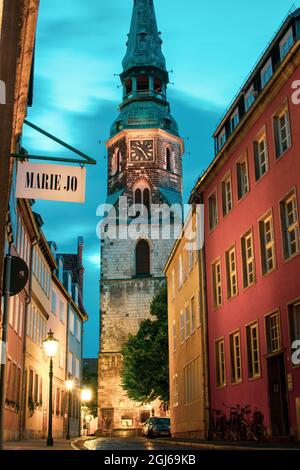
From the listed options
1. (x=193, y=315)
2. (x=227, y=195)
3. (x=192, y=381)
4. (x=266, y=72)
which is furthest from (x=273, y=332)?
(x=192, y=381)

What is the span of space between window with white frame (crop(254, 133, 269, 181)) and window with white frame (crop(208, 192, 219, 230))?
496 centimetres

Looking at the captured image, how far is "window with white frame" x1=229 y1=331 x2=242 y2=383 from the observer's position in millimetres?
24205

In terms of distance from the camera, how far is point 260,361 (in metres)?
21.7

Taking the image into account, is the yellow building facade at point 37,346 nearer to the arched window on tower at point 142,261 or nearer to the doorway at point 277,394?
the doorway at point 277,394

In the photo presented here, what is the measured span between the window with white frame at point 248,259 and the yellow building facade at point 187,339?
18.0 feet

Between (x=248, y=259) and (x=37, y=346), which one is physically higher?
(x=248, y=259)

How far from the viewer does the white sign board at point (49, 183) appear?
934cm

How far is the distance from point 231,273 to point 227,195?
9.73 ft

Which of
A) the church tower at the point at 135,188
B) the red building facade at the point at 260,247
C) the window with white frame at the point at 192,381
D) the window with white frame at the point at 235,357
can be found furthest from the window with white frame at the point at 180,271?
the church tower at the point at 135,188

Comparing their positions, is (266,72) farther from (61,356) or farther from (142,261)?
(142,261)

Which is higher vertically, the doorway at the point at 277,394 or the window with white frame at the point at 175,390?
the window with white frame at the point at 175,390

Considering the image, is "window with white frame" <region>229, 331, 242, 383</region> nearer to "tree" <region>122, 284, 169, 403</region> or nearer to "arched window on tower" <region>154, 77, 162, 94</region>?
"tree" <region>122, 284, 169, 403</region>

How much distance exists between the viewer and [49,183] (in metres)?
9.41

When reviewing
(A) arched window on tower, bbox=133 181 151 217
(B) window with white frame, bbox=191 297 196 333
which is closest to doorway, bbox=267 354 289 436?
(B) window with white frame, bbox=191 297 196 333
